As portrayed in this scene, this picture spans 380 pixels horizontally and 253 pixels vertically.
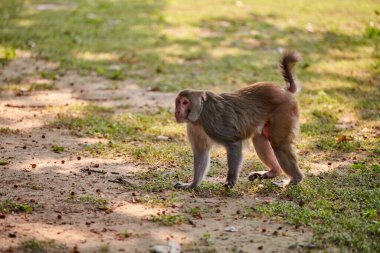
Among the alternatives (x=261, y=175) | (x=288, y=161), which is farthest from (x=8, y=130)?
(x=288, y=161)

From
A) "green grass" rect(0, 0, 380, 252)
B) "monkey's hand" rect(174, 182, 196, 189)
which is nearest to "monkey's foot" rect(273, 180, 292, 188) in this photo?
"green grass" rect(0, 0, 380, 252)

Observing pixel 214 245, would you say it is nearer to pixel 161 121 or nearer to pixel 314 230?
pixel 314 230

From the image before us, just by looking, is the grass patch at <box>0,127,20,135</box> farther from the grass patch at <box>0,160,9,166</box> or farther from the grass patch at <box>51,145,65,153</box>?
the grass patch at <box>0,160,9,166</box>

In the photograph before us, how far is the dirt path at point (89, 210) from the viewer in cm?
566

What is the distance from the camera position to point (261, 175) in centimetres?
787

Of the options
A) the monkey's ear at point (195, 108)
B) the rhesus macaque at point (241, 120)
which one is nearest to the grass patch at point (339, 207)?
the rhesus macaque at point (241, 120)

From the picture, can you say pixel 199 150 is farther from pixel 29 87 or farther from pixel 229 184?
pixel 29 87

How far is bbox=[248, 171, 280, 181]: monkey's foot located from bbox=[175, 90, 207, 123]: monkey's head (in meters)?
1.15

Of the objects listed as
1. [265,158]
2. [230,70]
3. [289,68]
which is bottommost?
[265,158]

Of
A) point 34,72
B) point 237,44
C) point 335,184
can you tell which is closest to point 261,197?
point 335,184

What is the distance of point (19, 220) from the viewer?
19.8 ft

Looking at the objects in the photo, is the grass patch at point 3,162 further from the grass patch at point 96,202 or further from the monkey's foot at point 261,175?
the monkey's foot at point 261,175

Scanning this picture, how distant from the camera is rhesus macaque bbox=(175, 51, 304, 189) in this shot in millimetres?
7270

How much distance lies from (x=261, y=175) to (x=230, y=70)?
558 cm
